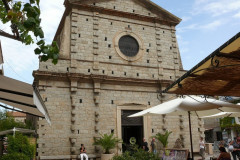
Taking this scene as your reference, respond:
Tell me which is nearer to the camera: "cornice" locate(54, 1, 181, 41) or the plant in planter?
the plant in planter

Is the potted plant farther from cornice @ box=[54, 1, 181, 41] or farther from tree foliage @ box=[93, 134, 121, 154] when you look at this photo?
cornice @ box=[54, 1, 181, 41]

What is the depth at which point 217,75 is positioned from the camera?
16.7 ft

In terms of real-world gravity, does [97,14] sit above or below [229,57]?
above

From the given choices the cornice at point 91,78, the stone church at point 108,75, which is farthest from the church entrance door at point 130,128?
the cornice at point 91,78

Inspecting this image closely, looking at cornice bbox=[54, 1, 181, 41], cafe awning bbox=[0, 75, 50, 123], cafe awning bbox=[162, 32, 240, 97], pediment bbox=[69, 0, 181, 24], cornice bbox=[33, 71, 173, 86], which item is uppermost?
pediment bbox=[69, 0, 181, 24]

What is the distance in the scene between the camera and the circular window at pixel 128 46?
16562 mm

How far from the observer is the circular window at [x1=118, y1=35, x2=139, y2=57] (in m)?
16.6

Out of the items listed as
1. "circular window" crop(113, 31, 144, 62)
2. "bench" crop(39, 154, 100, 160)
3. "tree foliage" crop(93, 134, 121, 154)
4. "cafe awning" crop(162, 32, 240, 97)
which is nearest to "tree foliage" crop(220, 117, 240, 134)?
"circular window" crop(113, 31, 144, 62)

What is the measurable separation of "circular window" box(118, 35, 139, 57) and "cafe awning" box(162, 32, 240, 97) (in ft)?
34.1

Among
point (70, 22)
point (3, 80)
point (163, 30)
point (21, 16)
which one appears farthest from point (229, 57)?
point (163, 30)

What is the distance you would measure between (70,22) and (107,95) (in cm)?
528

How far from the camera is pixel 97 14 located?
16.1 meters

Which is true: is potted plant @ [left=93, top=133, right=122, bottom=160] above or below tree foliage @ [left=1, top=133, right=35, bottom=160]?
below

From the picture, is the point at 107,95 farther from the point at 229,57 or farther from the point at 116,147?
the point at 229,57
